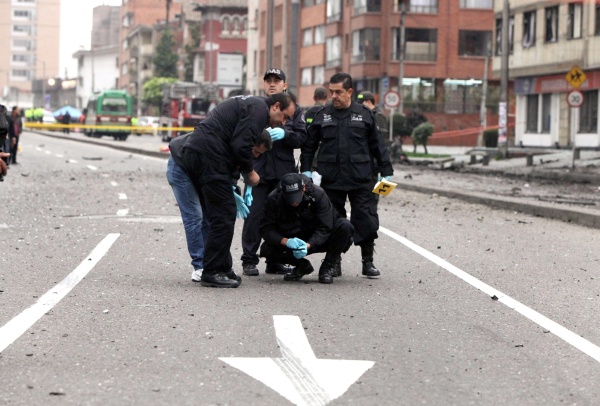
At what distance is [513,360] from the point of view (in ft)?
24.9

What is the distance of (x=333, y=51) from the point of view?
87.8m

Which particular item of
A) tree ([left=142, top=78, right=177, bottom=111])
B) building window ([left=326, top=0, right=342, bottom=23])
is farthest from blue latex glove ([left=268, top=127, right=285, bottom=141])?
tree ([left=142, top=78, right=177, bottom=111])

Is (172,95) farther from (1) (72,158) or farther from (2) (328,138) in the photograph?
(2) (328,138)

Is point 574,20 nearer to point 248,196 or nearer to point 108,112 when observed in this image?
point 108,112

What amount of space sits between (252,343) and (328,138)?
4.29 meters

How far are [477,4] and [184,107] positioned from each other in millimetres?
19689

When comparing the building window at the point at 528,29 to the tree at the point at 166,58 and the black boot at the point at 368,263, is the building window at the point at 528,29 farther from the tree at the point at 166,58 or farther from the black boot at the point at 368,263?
the tree at the point at 166,58

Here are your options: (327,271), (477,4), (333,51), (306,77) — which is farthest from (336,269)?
(306,77)

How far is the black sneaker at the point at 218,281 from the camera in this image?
431 inches

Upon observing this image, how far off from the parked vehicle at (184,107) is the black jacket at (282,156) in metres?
60.5

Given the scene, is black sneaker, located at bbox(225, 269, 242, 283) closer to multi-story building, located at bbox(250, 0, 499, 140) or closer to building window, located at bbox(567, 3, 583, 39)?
building window, located at bbox(567, 3, 583, 39)

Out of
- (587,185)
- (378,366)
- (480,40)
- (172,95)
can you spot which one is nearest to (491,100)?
(480,40)

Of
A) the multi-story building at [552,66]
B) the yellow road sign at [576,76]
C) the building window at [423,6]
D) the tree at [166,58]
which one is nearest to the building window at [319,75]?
the building window at [423,6]

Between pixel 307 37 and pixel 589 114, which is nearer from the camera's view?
pixel 589 114
